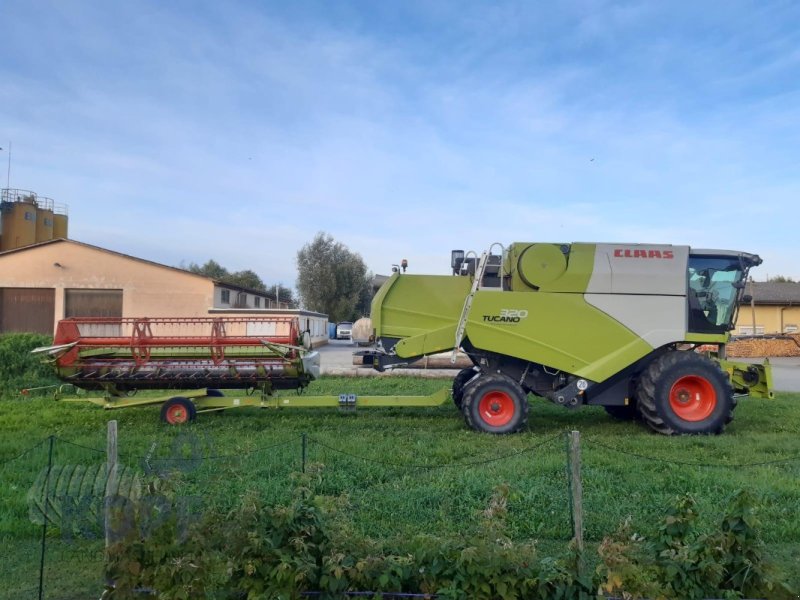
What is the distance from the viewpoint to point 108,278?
3256cm

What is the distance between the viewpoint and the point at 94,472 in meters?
5.05

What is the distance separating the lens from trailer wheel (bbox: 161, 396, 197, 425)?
10.6 metres

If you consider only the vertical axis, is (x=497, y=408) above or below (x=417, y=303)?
below

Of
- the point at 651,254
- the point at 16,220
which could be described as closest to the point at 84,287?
the point at 16,220

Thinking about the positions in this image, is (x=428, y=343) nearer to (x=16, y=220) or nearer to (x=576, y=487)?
(x=576, y=487)

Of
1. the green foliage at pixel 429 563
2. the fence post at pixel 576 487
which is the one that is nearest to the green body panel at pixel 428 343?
the fence post at pixel 576 487

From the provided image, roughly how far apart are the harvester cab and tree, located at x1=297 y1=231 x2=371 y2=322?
147 feet

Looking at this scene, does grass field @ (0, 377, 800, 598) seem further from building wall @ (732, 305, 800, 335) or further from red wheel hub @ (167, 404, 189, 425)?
building wall @ (732, 305, 800, 335)

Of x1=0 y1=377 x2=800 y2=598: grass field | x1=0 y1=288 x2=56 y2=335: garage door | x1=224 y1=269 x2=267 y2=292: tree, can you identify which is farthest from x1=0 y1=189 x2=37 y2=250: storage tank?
x1=0 y1=377 x2=800 y2=598: grass field

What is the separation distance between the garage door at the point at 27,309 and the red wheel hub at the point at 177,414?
25940 mm

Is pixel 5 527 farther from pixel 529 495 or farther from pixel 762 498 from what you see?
pixel 762 498

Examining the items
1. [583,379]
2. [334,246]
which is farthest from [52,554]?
[334,246]

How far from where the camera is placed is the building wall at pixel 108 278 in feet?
106

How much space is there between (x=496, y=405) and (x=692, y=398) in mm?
3115
